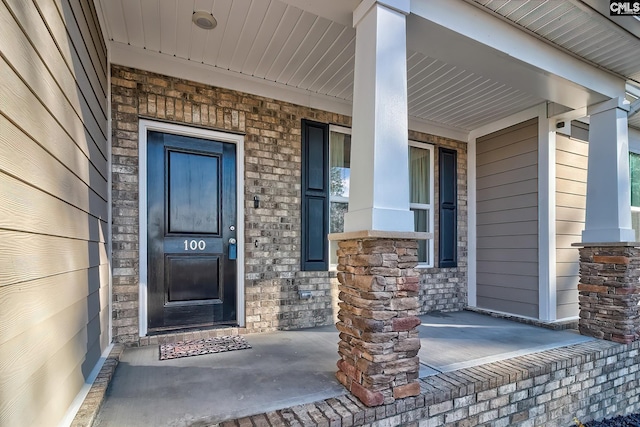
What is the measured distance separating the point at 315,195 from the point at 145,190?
1.66 meters

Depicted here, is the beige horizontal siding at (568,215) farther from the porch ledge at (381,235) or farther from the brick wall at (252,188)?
the porch ledge at (381,235)

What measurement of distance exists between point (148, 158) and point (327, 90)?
194 centimetres

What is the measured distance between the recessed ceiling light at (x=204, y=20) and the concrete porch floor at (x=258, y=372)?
254cm

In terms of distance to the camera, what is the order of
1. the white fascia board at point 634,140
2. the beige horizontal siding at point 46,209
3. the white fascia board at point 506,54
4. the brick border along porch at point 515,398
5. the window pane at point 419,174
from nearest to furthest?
1. the beige horizontal siding at point 46,209
2. the brick border along porch at point 515,398
3. the white fascia board at point 506,54
4. the window pane at point 419,174
5. the white fascia board at point 634,140

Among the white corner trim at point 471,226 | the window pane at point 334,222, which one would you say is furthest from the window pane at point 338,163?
the white corner trim at point 471,226

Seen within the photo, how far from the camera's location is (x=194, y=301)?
3.07 metres

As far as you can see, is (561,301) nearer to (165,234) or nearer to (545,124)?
(545,124)

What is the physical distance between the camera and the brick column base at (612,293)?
3.05m

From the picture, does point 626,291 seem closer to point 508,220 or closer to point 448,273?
point 508,220

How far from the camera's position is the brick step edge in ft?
5.15

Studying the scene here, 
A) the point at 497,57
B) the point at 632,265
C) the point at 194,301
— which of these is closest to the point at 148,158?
the point at 194,301

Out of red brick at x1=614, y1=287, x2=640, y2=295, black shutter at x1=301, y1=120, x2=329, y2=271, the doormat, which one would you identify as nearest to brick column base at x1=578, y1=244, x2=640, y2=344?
red brick at x1=614, y1=287, x2=640, y2=295

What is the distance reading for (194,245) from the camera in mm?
3084

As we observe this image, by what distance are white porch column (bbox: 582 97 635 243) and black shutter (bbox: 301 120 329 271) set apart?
8.86 ft
